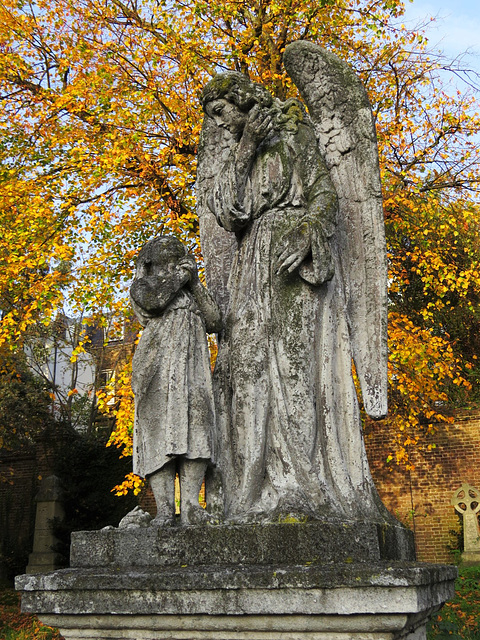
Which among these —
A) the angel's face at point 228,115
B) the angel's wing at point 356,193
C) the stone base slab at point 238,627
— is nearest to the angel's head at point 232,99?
the angel's face at point 228,115

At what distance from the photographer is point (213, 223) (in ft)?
15.6

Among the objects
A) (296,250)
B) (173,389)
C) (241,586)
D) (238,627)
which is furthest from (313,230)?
(238,627)

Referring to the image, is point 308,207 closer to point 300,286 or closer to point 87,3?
point 300,286

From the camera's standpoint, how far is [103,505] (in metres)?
16.5

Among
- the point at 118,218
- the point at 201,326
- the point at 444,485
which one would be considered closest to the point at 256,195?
the point at 201,326

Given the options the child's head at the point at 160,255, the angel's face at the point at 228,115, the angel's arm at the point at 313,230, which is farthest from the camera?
the angel's face at the point at 228,115

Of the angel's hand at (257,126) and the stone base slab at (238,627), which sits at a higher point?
the angel's hand at (257,126)

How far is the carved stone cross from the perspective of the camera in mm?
14875

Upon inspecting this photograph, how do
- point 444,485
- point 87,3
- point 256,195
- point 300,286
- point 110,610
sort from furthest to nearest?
point 444,485
point 87,3
point 256,195
point 300,286
point 110,610

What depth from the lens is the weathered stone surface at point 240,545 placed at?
10.7ft

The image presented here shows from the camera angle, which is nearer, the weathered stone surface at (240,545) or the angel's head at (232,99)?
the weathered stone surface at (240,545)

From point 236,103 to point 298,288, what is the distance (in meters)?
1.24

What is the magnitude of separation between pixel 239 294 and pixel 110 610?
1888mm

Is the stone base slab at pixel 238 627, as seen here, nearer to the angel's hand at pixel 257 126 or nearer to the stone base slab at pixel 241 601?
the stone base slab at pixel 241 601
